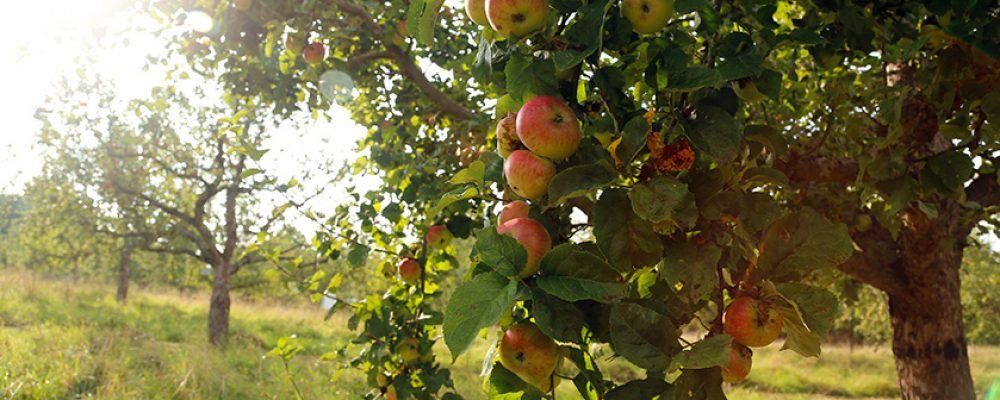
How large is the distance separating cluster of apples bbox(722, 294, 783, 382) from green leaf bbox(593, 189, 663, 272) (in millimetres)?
155

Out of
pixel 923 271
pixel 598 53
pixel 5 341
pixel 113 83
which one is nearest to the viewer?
pixel 598 53

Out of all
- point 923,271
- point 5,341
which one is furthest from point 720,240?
point 5,341

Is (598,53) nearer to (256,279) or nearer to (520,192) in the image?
(520,192)

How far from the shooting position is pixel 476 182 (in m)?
1.03

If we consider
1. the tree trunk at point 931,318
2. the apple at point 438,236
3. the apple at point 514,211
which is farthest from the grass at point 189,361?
the apple at point 514,211

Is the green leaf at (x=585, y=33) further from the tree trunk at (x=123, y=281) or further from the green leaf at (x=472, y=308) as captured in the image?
the tree trunk at (x=123, y=281)

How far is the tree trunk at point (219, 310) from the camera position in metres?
10.4

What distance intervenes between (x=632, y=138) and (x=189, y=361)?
737cm

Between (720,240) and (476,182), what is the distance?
1.35 feet

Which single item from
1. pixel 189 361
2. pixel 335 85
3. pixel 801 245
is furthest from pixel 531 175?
pixel 189 361

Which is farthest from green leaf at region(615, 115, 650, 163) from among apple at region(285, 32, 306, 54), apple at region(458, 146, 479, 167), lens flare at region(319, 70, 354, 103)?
apple at region(285, 32, 306, 54)

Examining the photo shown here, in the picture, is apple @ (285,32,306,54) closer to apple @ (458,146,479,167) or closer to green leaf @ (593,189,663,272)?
apple @ (458,146,479,167)

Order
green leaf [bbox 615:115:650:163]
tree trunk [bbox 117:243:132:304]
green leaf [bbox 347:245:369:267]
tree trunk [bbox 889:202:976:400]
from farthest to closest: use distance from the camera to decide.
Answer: tree trunk [bbox 117:243:132:304] < tree trunk [bbox 889:202:976:400] < green leaf [bbox 347:245:369:267] < green leaf [bbox 615:115:650:163]

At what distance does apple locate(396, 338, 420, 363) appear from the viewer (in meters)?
2.77
